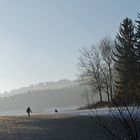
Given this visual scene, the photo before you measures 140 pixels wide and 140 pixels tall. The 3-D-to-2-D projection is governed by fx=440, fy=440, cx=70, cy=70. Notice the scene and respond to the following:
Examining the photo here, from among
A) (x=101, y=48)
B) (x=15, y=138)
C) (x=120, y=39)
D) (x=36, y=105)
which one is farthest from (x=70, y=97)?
(x=15, y=138)

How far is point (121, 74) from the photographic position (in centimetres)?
6325

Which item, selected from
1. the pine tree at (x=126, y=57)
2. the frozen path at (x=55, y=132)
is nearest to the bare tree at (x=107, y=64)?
the pine tree at (x=126, y=57)

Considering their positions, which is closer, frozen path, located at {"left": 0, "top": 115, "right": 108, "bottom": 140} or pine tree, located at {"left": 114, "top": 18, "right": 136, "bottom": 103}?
frozen path, located at {"left": 0, "top": 115, "right": 108, "bottom": 140}

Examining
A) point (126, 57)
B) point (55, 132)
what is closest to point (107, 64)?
point (126, 57)

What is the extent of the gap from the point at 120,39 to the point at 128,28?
78.9 inches

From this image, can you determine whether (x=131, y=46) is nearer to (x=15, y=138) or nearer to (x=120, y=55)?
(x=120, y=55)

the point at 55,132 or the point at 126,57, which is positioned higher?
the point at 126,57

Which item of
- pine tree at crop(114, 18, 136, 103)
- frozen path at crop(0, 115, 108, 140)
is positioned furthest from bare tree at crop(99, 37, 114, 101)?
frozen path at crop(0, 115, 108, 140)

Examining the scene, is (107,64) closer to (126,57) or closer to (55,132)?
(126,57)

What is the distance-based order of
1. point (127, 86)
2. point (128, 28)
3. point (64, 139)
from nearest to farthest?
1. point (64, 139)
2. point (127, 86)
3. point (128, 28)

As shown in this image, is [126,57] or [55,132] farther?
[126,57]

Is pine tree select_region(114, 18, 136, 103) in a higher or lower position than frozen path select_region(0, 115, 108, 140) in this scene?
higher

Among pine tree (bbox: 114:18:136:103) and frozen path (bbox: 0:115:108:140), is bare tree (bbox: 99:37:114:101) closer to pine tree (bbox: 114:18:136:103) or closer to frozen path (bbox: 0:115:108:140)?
pine tree (bbox: 114:18:136:103)

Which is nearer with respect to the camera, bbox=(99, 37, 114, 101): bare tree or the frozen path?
the frozen path
